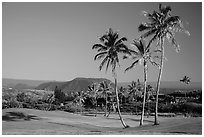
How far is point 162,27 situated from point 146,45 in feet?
3.86

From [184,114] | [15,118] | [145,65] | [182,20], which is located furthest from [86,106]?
[182,20]

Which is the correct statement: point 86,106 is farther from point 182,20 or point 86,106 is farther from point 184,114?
point 182,20

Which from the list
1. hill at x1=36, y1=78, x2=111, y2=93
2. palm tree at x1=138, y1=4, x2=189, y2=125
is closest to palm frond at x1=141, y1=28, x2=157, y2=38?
palm tree at x1=138, y1=4, x2=189, y2=125

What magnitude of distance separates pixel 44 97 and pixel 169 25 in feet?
51.4

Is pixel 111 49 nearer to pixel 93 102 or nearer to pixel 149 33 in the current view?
pixel 149 33

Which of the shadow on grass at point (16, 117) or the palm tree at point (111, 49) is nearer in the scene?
the palm tree at point (111, 49)

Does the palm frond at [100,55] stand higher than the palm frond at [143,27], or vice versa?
the palm frond at [143,27]

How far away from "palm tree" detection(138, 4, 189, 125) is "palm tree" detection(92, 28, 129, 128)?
113 cm

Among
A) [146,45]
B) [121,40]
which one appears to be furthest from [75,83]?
[146,45]

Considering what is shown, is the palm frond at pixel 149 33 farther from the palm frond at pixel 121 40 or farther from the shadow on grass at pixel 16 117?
the shadow on grass at pixel 16 117

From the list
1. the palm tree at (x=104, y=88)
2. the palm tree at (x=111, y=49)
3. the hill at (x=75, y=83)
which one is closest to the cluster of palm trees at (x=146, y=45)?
the palm tree at (x=111, y=49)

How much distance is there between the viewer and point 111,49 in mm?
12656

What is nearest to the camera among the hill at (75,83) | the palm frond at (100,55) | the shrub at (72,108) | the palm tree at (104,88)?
the palm frond at (100,55)

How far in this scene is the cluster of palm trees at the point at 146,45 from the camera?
11.8 metres
